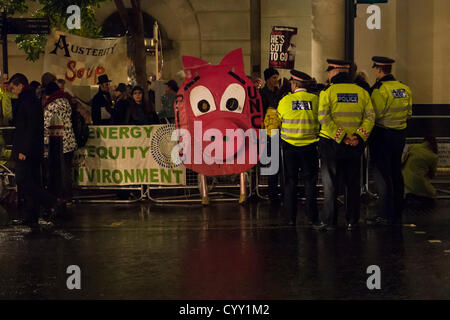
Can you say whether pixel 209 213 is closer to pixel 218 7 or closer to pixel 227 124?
pixel 227 124

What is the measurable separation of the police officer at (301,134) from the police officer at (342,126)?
20cm

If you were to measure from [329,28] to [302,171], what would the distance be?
7024mm

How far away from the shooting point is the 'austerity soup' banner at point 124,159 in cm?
1427

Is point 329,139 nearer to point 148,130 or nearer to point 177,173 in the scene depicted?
point 177,173

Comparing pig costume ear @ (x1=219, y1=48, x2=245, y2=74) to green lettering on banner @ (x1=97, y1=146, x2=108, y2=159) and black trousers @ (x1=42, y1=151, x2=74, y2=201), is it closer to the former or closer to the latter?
green lettering on banner @ (x1=97, y1=146, x2=108, y2=159)

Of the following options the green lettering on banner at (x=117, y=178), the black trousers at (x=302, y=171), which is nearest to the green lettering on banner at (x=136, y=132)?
the green lettering on banner at (x=117, y=178)

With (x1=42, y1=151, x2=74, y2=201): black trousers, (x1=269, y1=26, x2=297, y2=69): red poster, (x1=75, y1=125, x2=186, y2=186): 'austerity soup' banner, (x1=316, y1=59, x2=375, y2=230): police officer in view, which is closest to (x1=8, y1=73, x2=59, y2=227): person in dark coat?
(x1=42, y1=151, x2=74, y2=201): black trousers

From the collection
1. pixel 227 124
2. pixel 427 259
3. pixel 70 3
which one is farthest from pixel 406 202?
pixel 70 3

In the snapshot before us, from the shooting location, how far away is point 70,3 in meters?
20.0

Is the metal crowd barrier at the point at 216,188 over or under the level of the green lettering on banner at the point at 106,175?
under

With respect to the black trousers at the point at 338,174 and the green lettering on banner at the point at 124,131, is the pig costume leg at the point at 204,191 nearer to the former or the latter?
the green lettering on banner at the point at 124,131

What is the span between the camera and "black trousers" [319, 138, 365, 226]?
36.2 ft

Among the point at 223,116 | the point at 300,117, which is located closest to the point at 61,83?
the point at 223,116

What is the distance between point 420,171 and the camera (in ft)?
45.0
